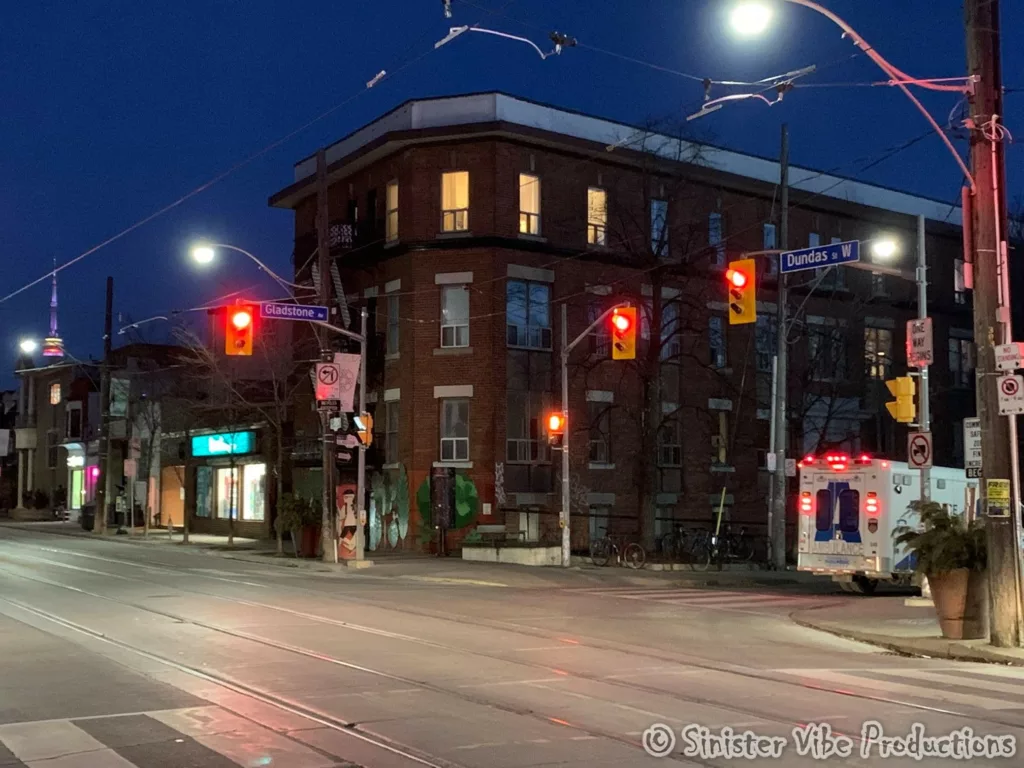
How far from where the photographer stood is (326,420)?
95.7 ft

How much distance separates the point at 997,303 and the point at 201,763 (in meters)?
11.2

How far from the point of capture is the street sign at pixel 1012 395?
13953mm

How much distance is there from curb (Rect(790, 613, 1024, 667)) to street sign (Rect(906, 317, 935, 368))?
242 inches

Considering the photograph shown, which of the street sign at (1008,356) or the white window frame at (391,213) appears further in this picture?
the white window frame at (391,213)

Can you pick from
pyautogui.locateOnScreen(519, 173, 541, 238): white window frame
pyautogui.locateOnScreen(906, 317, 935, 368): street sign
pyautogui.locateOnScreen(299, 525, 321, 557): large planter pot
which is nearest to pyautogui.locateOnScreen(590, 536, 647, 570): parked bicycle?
pyautogui.locateOnScreen(299, 525, 321, 557): large planter pot

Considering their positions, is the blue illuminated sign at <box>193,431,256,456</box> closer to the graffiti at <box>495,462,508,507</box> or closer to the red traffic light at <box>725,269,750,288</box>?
the graffiti at <box>495,462,508,507</box>

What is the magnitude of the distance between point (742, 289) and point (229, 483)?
3171cm

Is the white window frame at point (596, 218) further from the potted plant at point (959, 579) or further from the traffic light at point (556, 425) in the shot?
the potted plant at point (959, 579)

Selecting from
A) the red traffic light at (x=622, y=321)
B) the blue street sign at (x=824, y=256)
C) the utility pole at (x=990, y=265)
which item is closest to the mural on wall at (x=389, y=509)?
the red traffic light at (x=622, y=321)

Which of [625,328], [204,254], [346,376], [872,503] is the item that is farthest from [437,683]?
[346,376]

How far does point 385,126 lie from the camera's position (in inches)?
1489

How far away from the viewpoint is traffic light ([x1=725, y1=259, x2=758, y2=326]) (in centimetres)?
2003

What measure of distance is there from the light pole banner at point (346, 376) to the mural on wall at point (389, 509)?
6853 millimetres

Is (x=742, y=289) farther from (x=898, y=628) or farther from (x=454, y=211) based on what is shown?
(x=454, y=211)
